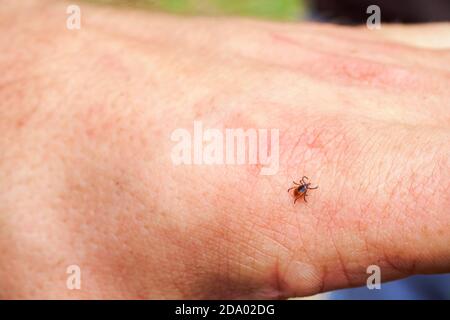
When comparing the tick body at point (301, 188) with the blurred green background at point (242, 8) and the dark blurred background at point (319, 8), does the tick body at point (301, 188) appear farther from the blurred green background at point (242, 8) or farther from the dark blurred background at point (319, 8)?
the blurred green background at point (242, 8)

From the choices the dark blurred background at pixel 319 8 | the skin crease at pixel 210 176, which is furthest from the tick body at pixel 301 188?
the dark blurred background at pixel 319 8

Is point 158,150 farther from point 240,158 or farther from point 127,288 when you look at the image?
point 127,288

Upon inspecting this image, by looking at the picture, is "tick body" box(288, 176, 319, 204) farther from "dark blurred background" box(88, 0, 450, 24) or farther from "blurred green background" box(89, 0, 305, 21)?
"blurred green background" box(89, 0, 305, 21)

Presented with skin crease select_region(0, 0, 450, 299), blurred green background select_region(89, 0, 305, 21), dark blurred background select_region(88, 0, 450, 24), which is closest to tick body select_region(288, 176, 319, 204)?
skin crease select_region(0, 0, 450, 299)

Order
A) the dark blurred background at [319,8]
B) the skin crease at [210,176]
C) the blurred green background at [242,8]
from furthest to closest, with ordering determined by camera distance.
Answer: the blurred green background at [242,8]
the dark blurred background at [319,8]
the skin crease at [210,176]

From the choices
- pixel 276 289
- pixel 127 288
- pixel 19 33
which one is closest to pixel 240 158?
pixel 276 289
